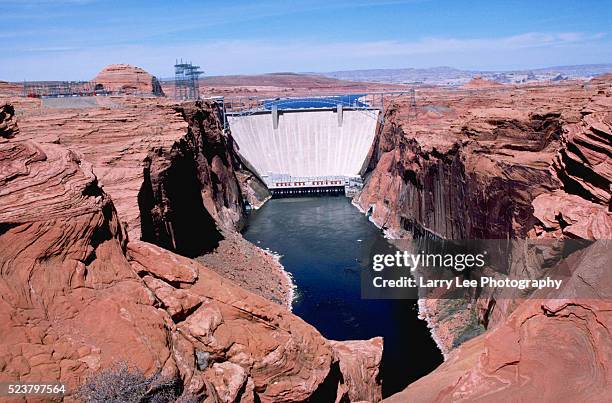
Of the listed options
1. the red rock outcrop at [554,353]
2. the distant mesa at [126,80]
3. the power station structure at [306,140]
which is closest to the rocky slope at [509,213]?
the red rock outcrop at [554,353]

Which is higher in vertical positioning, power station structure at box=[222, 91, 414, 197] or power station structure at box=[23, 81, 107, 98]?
power station structure at box=[23, 81, 107, 98]

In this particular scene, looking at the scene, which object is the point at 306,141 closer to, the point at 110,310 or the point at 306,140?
the point at 306,140

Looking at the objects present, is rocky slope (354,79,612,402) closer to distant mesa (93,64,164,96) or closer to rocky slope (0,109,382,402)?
rocky slope (0,109,382,402)

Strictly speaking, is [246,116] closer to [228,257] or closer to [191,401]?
[228,257]

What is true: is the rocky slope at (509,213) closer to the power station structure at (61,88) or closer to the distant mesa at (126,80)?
the distant mesa at (126,80)

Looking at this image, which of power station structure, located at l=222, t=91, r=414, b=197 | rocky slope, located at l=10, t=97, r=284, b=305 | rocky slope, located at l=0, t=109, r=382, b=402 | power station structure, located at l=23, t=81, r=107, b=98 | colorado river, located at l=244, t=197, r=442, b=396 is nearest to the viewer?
rocky slope, located at l=0, t=109, r=382, b=402

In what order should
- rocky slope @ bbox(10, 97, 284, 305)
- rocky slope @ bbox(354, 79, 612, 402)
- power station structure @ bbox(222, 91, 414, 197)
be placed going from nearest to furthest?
rocky slope @ bbox(354, 79, 612, 402)
rocky slope @ bbox(10, 97, 284, 305)
power station structure @ bbox(222, 91, 414, 197)

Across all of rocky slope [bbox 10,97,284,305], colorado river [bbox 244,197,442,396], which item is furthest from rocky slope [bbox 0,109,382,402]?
colorado river [bbox 244,197,442,396]

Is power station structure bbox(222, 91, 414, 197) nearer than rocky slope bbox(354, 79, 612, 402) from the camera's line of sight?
No
